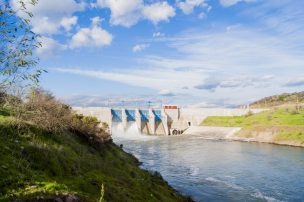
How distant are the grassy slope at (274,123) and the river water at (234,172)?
17.0 meters

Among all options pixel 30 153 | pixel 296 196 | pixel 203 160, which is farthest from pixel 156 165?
pixel 30 153

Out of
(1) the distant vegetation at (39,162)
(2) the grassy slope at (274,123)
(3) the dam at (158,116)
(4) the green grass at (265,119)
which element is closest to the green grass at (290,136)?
(2) the grassy slope at (274,123)

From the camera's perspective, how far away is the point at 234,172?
60.1 m

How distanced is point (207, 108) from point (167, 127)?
2030cm

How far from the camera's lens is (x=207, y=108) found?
16525 cm

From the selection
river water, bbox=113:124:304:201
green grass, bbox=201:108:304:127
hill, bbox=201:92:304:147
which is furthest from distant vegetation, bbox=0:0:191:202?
green grass, bbox=201:108:304:127

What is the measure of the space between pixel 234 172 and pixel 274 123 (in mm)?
70608

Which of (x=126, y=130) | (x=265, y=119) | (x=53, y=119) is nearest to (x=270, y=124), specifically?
(x=265, y=119)

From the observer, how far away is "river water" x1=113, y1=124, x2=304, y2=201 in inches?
1783

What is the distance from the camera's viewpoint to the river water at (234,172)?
149 ft

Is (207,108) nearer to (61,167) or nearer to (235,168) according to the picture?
(235,168)

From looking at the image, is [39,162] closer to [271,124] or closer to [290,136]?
[290,136]

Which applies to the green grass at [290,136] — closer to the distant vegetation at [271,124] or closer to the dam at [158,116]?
the distant vegetation at [271,124]

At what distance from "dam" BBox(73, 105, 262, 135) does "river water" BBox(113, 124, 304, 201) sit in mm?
68436
